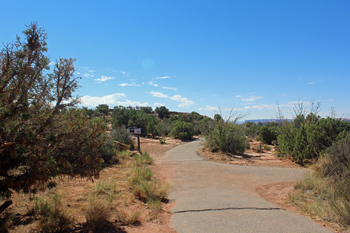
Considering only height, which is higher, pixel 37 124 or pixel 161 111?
pixel 161 111

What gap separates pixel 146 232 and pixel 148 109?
8632 centimetres

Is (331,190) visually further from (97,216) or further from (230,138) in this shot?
(230,138)

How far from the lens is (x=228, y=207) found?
19.3ft

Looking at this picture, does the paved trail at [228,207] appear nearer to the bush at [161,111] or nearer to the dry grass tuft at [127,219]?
the dry grass tuft at [127,219]

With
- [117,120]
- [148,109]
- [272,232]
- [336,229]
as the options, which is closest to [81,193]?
[272,232]

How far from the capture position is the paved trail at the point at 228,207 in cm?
471

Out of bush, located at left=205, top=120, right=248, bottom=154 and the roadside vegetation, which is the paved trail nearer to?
the roadside vegetation

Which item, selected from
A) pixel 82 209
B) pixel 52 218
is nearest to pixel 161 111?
pixel 82 209

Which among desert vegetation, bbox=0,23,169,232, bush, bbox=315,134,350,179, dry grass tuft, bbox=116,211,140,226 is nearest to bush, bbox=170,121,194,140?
bush, bbox=315,134,350,179

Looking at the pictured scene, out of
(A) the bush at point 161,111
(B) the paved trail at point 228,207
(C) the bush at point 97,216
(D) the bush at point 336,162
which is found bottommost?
(B) the paved trail at point 228,207

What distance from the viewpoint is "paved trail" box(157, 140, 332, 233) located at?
4.71 m

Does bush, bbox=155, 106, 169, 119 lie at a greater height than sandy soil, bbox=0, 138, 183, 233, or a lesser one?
greater

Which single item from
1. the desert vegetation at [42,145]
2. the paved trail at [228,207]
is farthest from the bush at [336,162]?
the desert vegetation at [42,145]

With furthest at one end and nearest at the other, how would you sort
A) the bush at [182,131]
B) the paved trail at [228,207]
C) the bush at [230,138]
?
the bush at [182,131]
the bush at [230,138]
the paved trail at [228,207]
